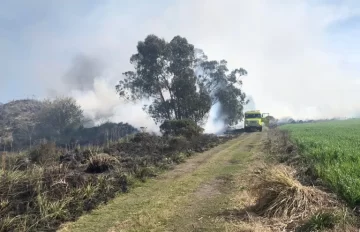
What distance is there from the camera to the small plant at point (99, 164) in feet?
45.3

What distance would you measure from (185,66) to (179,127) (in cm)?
1372

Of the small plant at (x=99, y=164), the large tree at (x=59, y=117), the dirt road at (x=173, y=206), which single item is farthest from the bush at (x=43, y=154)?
the large tree at (x=59, y=117)

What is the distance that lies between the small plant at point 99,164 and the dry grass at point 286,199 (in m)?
7.50

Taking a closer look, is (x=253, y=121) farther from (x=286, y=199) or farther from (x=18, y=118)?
(x=286, y=199)

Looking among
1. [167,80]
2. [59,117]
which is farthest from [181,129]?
[59,117]

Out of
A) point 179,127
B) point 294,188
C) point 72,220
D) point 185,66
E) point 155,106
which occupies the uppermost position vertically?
point 185,66

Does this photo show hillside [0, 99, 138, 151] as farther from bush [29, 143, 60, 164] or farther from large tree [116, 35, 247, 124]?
bush [29, 143, 60, 164]

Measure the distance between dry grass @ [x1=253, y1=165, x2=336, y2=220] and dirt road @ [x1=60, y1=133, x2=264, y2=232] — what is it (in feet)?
3.24

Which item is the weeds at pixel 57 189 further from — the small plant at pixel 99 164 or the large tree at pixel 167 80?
the large tree at pixel 167 80

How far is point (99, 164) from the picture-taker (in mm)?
Result: 14094

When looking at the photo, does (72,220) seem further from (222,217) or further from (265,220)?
(265,220)

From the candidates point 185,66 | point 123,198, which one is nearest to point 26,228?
point 123,198

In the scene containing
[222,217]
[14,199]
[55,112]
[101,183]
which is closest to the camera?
[222,217]

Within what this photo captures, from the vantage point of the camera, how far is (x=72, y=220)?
27.2ft
